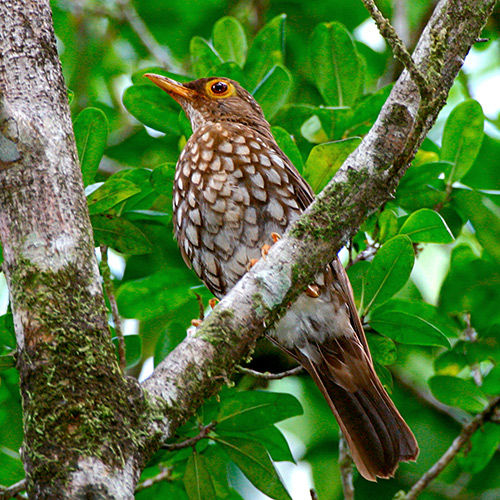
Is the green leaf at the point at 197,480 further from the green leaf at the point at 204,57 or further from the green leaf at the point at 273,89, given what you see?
the green leaf at the point at 204,57

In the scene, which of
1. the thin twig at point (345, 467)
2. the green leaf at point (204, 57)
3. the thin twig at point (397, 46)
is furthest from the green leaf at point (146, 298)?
the thin twig at point (397, 46)

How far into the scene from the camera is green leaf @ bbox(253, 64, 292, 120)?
3.63 metres

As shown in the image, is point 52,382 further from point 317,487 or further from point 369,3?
point 317,487

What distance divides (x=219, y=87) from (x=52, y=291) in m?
2.43

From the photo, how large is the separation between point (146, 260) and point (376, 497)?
202cm

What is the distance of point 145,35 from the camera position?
543 cm

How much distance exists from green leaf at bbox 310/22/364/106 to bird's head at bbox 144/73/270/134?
1.31 feet

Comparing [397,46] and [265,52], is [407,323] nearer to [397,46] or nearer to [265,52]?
[397,46]

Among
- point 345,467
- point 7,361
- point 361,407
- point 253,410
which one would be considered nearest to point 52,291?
point 7,361

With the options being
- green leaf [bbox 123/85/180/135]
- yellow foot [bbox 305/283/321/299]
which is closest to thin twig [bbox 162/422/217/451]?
yellow foot [bbox 305/283/321/299]

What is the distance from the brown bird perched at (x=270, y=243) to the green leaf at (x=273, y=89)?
0.16m

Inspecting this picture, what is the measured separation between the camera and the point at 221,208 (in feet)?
11.4

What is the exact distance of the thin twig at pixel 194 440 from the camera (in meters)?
3.14

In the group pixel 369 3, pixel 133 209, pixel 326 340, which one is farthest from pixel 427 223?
pixel 133 209
